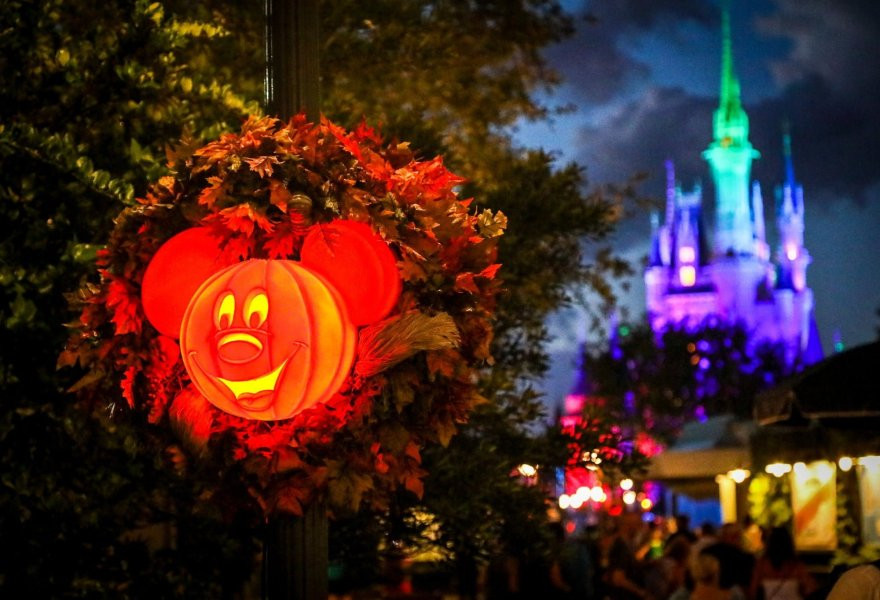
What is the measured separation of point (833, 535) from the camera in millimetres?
14984

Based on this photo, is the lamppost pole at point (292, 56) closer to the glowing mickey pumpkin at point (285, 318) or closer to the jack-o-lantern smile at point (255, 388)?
the glowing mickey pumpkin at point (285, 318)

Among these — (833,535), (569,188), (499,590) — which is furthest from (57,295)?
(833,535)

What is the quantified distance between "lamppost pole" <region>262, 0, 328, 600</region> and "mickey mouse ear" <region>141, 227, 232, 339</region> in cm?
51

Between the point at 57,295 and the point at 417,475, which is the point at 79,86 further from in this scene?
the point at 417,475

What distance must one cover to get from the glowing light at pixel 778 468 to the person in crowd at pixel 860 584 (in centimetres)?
1146

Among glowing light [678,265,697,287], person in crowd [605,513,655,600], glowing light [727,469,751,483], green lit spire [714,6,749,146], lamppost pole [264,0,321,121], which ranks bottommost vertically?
person in crowd [605,513,655,600]

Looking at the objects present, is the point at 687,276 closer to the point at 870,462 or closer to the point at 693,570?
the point at 870,462

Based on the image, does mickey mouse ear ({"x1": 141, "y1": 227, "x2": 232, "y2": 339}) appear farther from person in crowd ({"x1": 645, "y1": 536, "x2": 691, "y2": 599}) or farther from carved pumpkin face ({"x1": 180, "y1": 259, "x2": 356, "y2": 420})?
person in crowd ({"x1": 645, "y1": 536, "x2": 691, "y2": 599})

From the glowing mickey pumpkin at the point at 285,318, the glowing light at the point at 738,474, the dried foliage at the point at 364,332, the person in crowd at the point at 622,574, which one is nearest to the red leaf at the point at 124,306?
the dried foliage at the point at 364,332

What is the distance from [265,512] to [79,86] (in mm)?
3498

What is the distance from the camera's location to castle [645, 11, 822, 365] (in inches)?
4264

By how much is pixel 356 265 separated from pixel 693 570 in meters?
6.26

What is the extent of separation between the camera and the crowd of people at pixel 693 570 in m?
9.24

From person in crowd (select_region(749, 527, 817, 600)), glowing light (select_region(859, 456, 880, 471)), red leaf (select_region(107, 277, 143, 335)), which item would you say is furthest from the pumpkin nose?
glowing light (select_region(859, 456, 880, 471))
